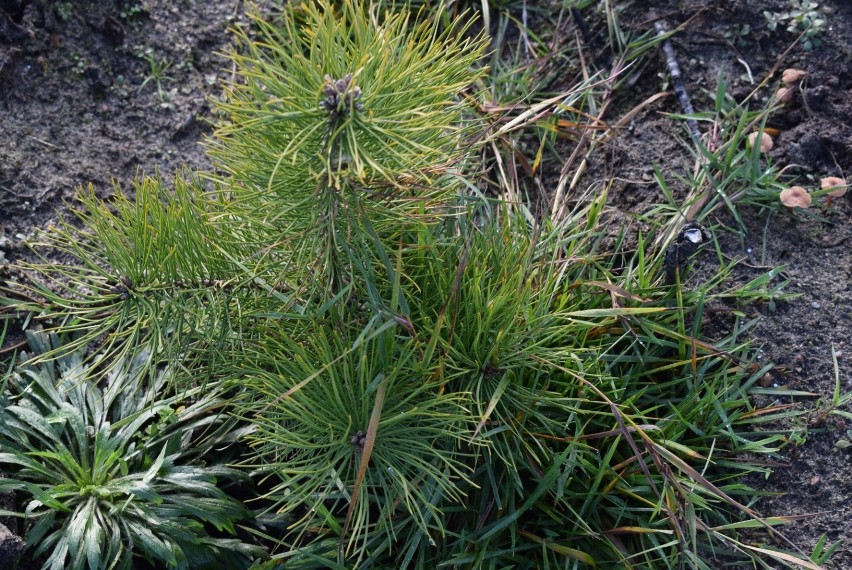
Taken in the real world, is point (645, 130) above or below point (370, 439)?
below

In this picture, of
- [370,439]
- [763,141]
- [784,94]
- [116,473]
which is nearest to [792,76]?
[784,94]

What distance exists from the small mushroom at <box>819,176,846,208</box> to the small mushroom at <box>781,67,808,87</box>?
37 cm

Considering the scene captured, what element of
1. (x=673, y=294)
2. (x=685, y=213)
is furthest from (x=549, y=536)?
(x=685, y=213)

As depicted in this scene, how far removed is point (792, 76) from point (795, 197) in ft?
1.51

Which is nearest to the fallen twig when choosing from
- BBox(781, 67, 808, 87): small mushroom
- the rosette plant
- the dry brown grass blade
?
BBox(781, 67, 808, 87): small mushroom

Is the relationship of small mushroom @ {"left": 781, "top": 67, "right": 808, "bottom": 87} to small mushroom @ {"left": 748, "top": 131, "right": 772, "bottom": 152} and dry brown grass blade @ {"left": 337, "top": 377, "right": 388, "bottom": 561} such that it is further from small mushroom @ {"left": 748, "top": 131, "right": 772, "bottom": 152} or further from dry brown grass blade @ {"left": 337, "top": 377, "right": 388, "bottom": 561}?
dry brown grass blade @ {"left": 337, "top": 377, "right": 388, "bottom": 561}

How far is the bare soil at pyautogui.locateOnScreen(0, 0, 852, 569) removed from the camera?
6.88ft

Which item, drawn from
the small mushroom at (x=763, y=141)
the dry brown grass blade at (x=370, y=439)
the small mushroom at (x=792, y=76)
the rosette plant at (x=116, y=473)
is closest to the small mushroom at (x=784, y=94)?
the small mushroom at (x=792, y=76)

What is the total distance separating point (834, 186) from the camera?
222 centimetres

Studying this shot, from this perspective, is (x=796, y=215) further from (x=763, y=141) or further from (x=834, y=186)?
(x=763, y=141)

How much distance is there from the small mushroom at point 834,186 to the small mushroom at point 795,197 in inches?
2.7

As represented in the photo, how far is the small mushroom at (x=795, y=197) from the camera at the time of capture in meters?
2.21

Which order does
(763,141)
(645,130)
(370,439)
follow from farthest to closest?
(645,130) < (763,141) < (370,439)

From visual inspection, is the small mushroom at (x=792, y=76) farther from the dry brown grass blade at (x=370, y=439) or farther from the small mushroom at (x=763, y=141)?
the dry brown grass blade at (x=370, y=439)
